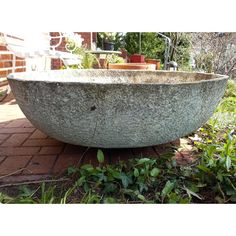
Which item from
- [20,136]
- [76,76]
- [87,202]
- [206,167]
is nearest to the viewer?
[87,202]

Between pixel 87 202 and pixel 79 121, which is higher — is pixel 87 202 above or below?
below

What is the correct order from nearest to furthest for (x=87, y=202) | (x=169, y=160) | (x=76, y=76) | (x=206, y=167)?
(x=87, y=202) < (x=206, y=167) < (x=169, y=160) < (x=76, y=76)

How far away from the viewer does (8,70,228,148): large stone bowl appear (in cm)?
132

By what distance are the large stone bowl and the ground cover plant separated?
5.5 inches

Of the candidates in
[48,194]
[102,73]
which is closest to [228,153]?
[48,194]

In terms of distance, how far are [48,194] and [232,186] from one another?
828mm

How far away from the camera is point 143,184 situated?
1.33 m

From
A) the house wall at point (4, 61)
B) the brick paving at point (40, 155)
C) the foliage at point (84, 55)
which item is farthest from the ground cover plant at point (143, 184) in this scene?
the foliage at point (84, 55)

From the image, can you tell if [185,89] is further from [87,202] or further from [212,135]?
[212,135]

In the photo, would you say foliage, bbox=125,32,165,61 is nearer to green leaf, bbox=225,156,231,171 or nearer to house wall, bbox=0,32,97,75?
house wall, bbox=0,32,97,75

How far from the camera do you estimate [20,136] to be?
208cm

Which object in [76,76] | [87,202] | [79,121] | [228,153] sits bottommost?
[87,202]

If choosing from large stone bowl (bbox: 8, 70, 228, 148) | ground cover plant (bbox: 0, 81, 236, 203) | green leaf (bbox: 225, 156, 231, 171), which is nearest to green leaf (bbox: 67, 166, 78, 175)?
ground cover plant (bbox: 0, 81, 236, 203)

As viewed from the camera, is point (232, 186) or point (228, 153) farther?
point (228, 153)
